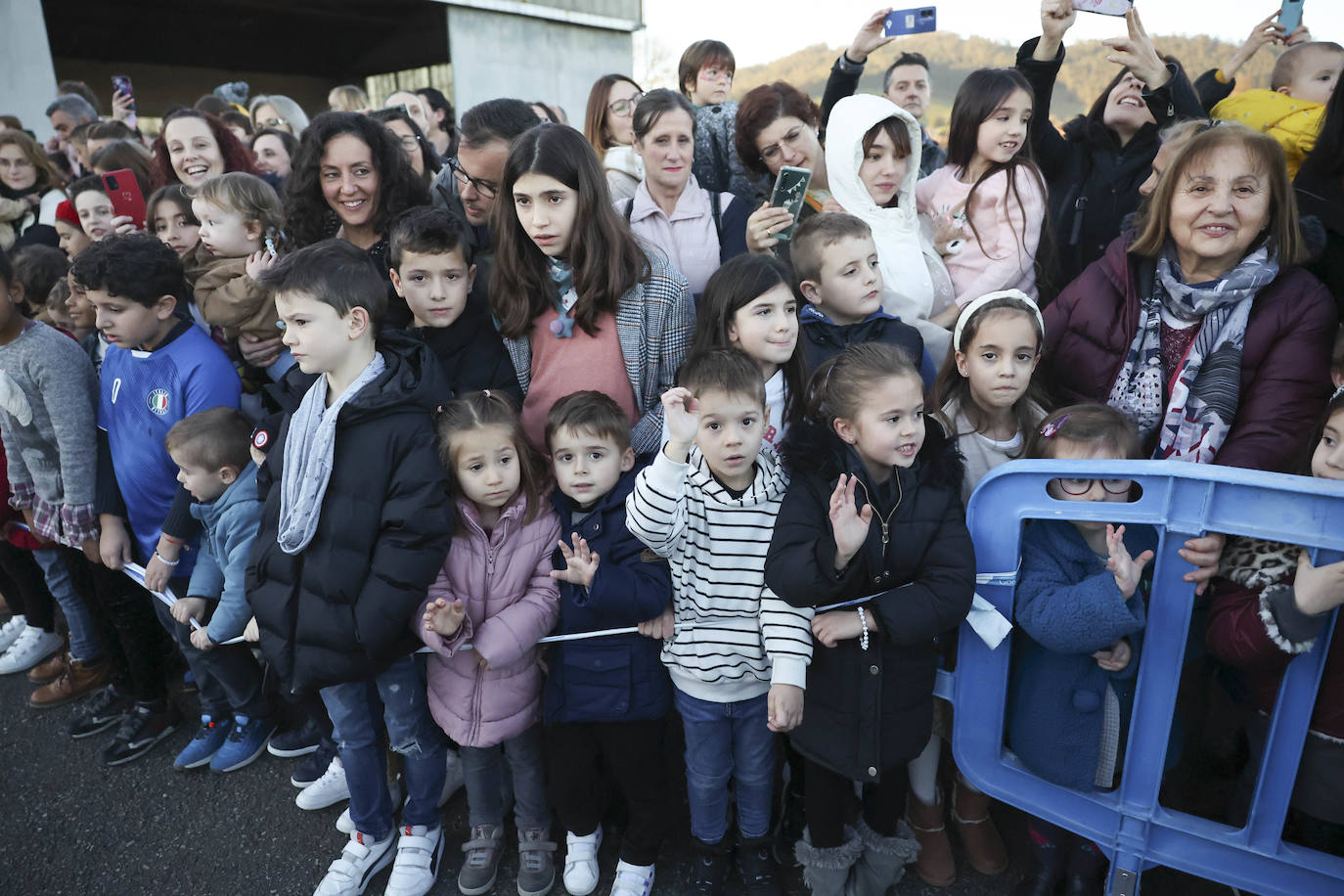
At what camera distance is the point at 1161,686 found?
5.80ft

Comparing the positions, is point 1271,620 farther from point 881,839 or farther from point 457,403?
point 457,403

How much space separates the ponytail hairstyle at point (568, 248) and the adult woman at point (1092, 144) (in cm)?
177

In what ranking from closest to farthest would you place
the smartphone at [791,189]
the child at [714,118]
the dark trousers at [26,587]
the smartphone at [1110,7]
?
the smartphone at [791,189], the smartphone at [1110,7], the dark trousers at [26,587], the child at [714,118]

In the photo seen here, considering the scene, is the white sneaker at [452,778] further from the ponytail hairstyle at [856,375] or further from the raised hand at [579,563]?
the ponytail hairstyle at [856,375]

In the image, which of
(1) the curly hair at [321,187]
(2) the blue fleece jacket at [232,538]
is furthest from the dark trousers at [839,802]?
(1) the curly hair at [321,187]

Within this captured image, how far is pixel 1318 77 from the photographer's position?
3.30 meters

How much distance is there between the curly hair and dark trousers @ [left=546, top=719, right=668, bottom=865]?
203 centimetres

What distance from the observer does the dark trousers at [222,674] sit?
2.91 metres

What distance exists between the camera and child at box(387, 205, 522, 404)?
252 cm

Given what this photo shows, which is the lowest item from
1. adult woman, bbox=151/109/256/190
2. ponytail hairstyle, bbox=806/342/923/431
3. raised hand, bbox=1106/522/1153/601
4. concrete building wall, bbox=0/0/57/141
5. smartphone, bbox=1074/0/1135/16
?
raised hand, bbox=1106/522/1153/601

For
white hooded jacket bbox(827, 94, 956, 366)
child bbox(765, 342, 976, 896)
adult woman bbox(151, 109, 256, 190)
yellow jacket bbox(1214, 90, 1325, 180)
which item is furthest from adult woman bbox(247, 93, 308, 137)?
yellow jacket bbox(1214, 90, 1325, 180)

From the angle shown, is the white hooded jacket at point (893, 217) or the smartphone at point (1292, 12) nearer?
the white hooded jacket at point (893, 217)

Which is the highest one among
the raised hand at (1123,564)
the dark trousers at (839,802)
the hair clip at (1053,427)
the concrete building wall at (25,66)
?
the concrete building wall at (25,66)

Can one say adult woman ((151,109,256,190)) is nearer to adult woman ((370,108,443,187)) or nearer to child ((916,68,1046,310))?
adult woman ((370,108,443,187))
